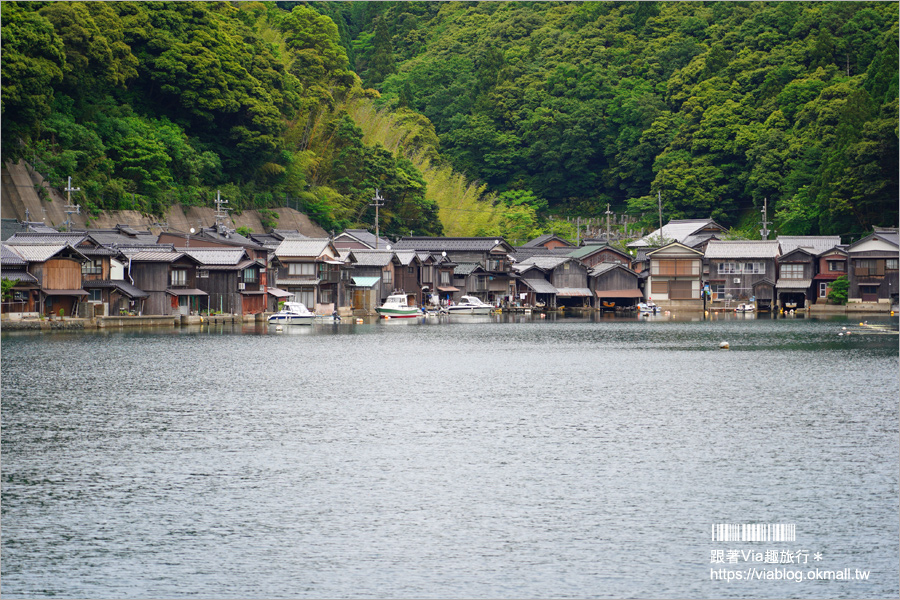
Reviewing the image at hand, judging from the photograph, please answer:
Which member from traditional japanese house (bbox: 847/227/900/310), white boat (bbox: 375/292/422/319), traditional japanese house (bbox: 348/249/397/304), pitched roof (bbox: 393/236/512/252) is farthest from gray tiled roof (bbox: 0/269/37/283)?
traditional japanese house (bbox: 847/227/900/310)

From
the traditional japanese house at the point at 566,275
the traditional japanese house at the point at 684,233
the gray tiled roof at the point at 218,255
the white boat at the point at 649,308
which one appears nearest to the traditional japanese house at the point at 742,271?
the white boat at the point at 649,308

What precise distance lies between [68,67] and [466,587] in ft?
180

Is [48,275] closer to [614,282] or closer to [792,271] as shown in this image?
[614,282]

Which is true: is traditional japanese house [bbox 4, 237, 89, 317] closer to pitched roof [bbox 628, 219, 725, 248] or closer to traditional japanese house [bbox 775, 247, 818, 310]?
traditional japanese house [bbox 775, 247, 818, 310]

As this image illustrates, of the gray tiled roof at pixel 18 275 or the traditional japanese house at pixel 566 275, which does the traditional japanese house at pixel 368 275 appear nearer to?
the traditional japanese house at pixel 566 275

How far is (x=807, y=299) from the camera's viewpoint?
72.8 metres

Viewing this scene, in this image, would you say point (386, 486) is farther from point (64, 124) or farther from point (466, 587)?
point (64, 124)

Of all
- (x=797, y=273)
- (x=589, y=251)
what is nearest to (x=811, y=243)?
(x=797, y=273)

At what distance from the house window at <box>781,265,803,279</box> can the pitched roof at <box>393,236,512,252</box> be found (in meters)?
21.0

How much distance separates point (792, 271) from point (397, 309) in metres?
29.4

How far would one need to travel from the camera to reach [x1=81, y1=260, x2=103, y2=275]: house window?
164 ft

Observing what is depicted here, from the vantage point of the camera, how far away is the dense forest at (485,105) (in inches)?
2530

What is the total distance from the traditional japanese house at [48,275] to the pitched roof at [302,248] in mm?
15971

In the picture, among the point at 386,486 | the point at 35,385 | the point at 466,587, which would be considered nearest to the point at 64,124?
the point at 35,385
